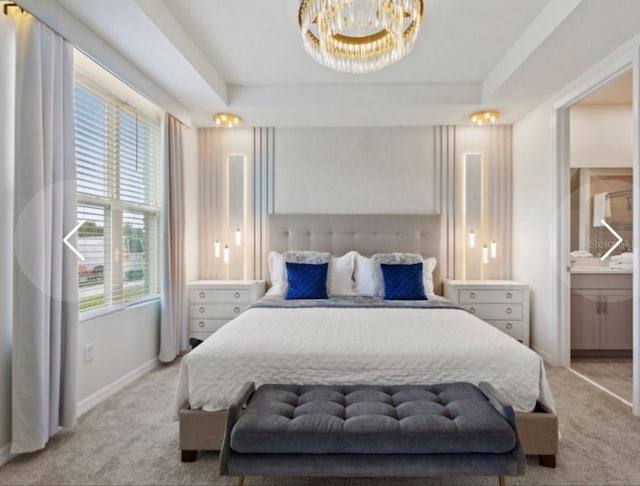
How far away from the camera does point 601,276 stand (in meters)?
3.44

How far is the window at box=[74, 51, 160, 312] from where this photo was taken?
2.57 m

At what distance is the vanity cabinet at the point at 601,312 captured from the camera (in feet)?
11.3

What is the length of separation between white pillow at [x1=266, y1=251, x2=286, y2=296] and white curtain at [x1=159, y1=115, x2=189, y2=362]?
0.89 metres

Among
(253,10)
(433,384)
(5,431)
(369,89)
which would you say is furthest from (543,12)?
(5,431)

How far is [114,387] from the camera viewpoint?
2.75 metres

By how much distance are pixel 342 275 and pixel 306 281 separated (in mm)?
452

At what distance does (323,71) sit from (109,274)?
2508mm

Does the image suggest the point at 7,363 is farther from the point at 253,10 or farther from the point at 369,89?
the point at 369,89

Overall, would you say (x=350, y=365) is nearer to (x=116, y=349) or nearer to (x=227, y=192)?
(x=116, y=349)

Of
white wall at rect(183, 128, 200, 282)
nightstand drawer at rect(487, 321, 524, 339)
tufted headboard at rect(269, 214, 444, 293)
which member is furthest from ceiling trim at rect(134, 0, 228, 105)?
nightstand drawer at rect(487, 321, 524, 339)

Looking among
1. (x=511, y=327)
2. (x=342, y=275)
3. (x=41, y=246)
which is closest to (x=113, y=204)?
(x=41, y=246)

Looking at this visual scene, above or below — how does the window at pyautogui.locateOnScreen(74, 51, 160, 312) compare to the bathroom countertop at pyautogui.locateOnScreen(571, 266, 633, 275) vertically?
above

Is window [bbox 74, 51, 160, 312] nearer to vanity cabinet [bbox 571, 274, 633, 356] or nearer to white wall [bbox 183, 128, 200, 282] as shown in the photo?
white wall [bbox 183, 128, 200, 282]

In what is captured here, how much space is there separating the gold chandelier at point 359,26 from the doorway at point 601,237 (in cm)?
200
